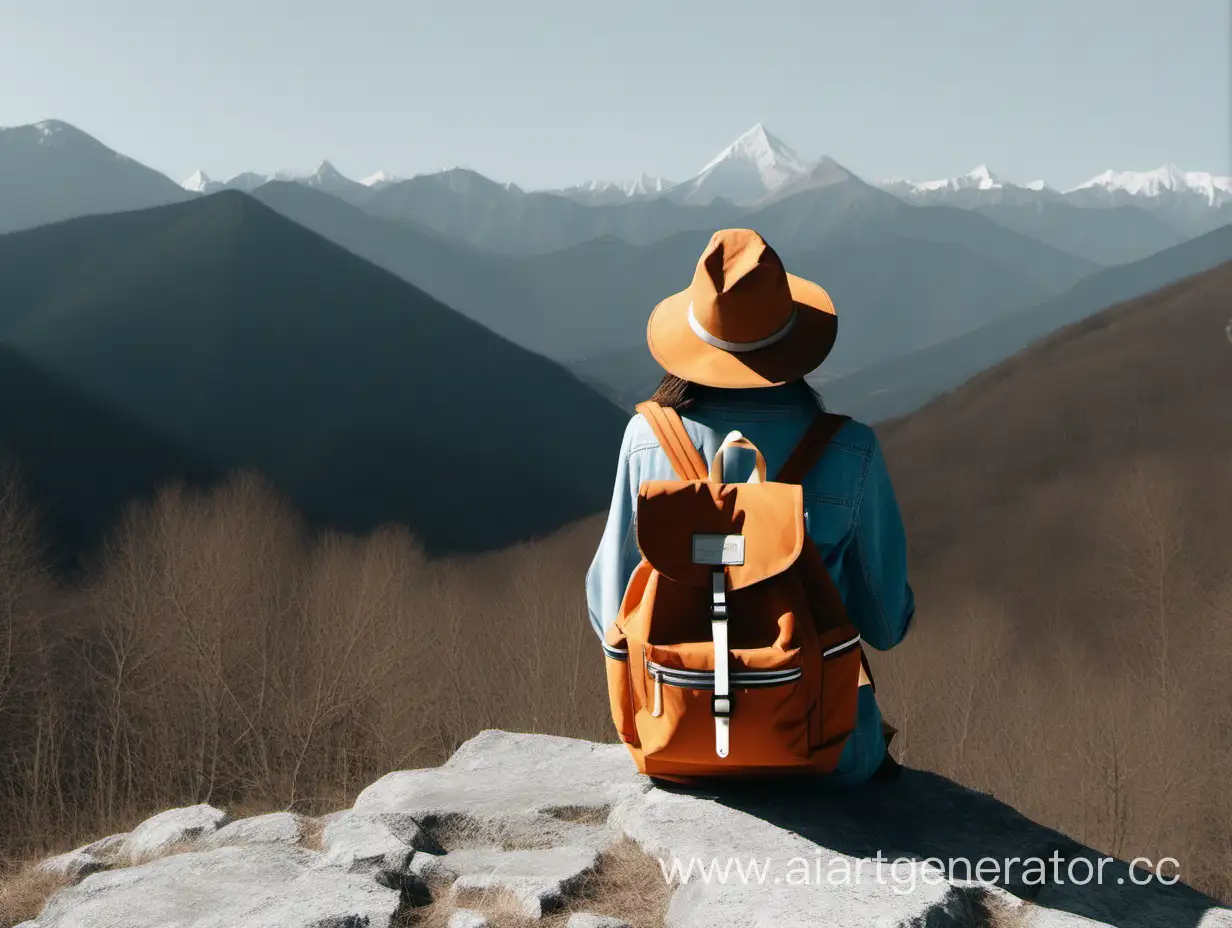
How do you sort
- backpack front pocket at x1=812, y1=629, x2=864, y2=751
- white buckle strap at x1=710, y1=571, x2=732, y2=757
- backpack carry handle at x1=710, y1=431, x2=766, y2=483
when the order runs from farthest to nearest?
1. backpack carry handle at x1=710, y1=431, x2=766, y2=483
2. backpack front pocket at x1=812, y1=629, x2=864, y2=751
3. white buckle strap at x1=710, y1=571, x2=732, y2=757

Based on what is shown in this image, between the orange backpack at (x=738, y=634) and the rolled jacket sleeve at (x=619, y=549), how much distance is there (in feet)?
1.15

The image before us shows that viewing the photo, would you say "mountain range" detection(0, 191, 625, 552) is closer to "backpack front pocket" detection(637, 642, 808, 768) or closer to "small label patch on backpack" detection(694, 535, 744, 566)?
"backpack front pocket" detection(637, 642, 808, 768)

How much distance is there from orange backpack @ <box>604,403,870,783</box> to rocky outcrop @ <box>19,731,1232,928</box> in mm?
468

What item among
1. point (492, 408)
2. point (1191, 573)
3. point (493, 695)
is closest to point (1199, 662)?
point (1191, 573)

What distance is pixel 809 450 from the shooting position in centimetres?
444

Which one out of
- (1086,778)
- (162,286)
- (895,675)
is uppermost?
(162,286)

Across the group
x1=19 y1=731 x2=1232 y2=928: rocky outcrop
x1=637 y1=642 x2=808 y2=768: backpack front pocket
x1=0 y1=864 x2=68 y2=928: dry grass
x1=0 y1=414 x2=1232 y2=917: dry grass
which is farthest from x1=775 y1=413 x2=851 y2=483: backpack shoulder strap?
x1=0 y1=414 x2=1232 y2=917: dry grass

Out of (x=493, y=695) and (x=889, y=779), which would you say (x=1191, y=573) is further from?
(x=889, y=779)

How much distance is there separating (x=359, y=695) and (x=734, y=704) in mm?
46951

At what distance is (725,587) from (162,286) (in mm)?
123257

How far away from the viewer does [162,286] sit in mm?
116938

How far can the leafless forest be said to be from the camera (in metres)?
46.5

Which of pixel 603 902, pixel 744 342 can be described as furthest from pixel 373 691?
pixel 744 342

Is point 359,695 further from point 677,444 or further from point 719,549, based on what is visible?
point 719,549
